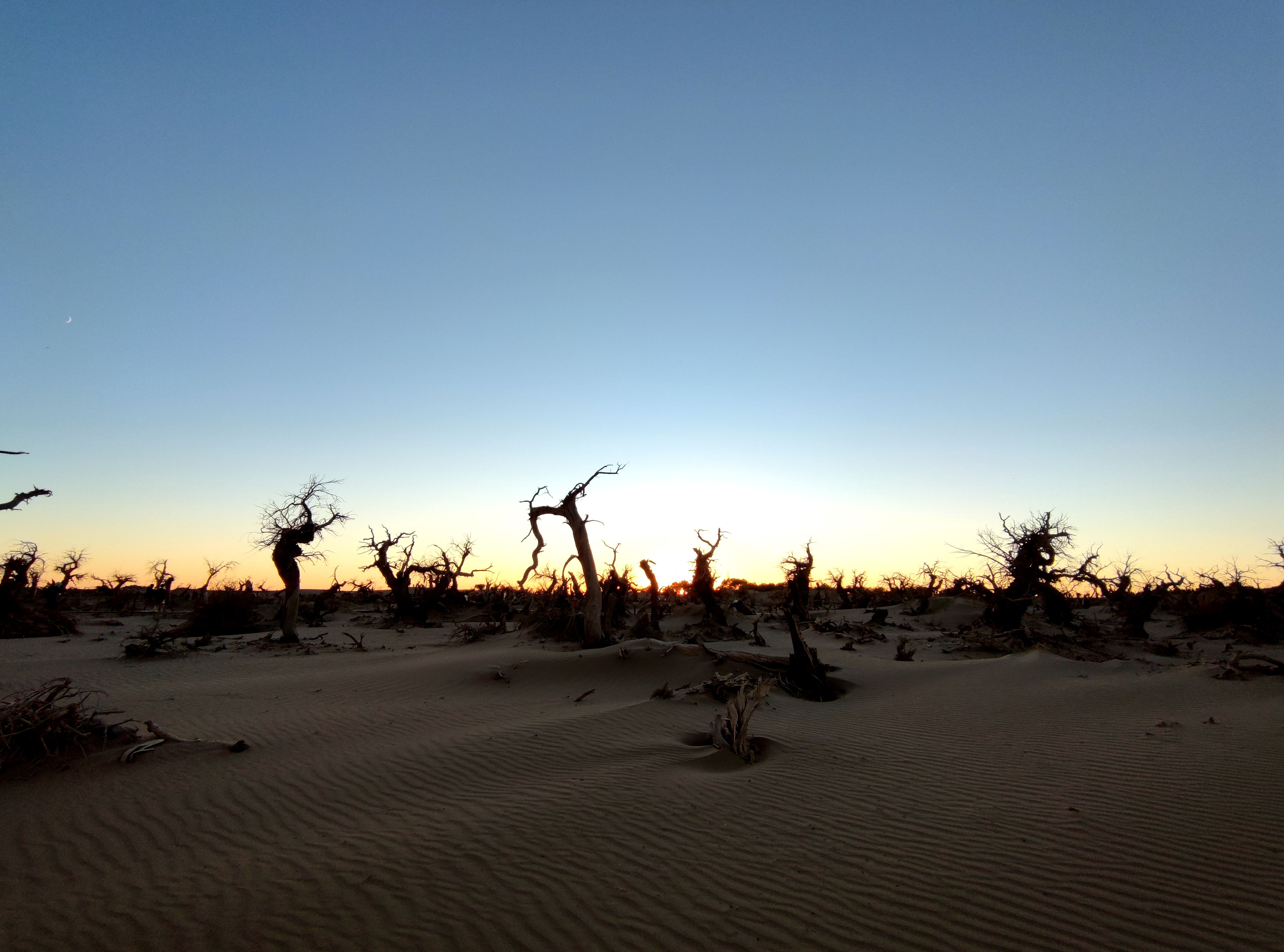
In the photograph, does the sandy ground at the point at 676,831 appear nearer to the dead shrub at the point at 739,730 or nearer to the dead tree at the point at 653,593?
the dead shrub at the point at 739,730

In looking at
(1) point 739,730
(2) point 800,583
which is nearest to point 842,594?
(2) point 800,583

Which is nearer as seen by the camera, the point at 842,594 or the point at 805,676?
the point at 805,676

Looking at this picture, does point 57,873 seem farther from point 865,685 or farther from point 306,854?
point 865,685

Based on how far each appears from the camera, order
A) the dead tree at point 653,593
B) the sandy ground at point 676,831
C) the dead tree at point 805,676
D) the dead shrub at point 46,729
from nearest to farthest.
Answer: the sandy ground at point 676,831 < the dead shrub at point 46,729 < the dead tree at point 805,676 < the dead tree at point 653,593

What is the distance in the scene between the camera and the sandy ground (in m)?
3.79

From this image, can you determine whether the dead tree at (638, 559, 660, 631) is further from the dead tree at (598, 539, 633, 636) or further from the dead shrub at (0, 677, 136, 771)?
the dead shrub at (0, 677, 136, 771)

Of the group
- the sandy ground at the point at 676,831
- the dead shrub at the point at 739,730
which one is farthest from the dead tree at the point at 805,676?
the dead shrub at the point at 739,730

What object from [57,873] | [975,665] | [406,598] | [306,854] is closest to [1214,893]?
[306,854]

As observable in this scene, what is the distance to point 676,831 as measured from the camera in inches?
194

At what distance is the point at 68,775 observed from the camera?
673 centimetres

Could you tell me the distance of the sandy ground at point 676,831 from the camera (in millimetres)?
3787

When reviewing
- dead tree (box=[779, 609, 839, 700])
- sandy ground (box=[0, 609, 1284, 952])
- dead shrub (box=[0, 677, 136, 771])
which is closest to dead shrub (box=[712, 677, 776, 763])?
sandy ground (box=[0, 609, 1284, 952])

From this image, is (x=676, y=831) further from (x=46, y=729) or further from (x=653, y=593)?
(x=653, y=593)

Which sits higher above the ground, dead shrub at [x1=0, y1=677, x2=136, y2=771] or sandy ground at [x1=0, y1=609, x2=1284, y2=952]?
dead shrub at [x1=0, y1=677, x2=136, y2=771]
